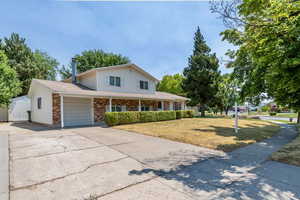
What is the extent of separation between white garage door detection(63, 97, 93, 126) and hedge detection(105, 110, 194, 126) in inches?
120

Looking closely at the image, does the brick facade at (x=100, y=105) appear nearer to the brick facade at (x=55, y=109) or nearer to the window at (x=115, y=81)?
the brick facade at (x=55, y=109)

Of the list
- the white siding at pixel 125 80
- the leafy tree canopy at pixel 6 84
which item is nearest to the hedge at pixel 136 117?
the white siding at pixel 125 80

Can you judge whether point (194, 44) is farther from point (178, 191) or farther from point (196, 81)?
point (178, 191)

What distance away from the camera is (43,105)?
13.9m

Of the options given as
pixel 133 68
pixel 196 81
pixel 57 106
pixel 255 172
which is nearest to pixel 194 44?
pixel 196 81

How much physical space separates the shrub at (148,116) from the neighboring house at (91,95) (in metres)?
1.25

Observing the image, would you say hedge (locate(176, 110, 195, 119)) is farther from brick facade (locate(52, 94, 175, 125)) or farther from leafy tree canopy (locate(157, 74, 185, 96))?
leafy tree canopy (locate(157, 74, 185, 96))

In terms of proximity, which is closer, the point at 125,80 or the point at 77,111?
the point at 77,111

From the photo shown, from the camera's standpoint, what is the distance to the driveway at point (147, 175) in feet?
→ 9.27

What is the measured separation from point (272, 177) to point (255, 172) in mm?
366

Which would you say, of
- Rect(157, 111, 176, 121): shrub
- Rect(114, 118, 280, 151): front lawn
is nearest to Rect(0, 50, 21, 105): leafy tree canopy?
Rect(114, 118, 280, 151): front lawn

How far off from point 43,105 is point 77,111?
11.0 ft

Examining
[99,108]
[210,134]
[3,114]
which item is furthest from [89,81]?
[210,134]

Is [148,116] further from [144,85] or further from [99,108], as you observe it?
[144,85]
